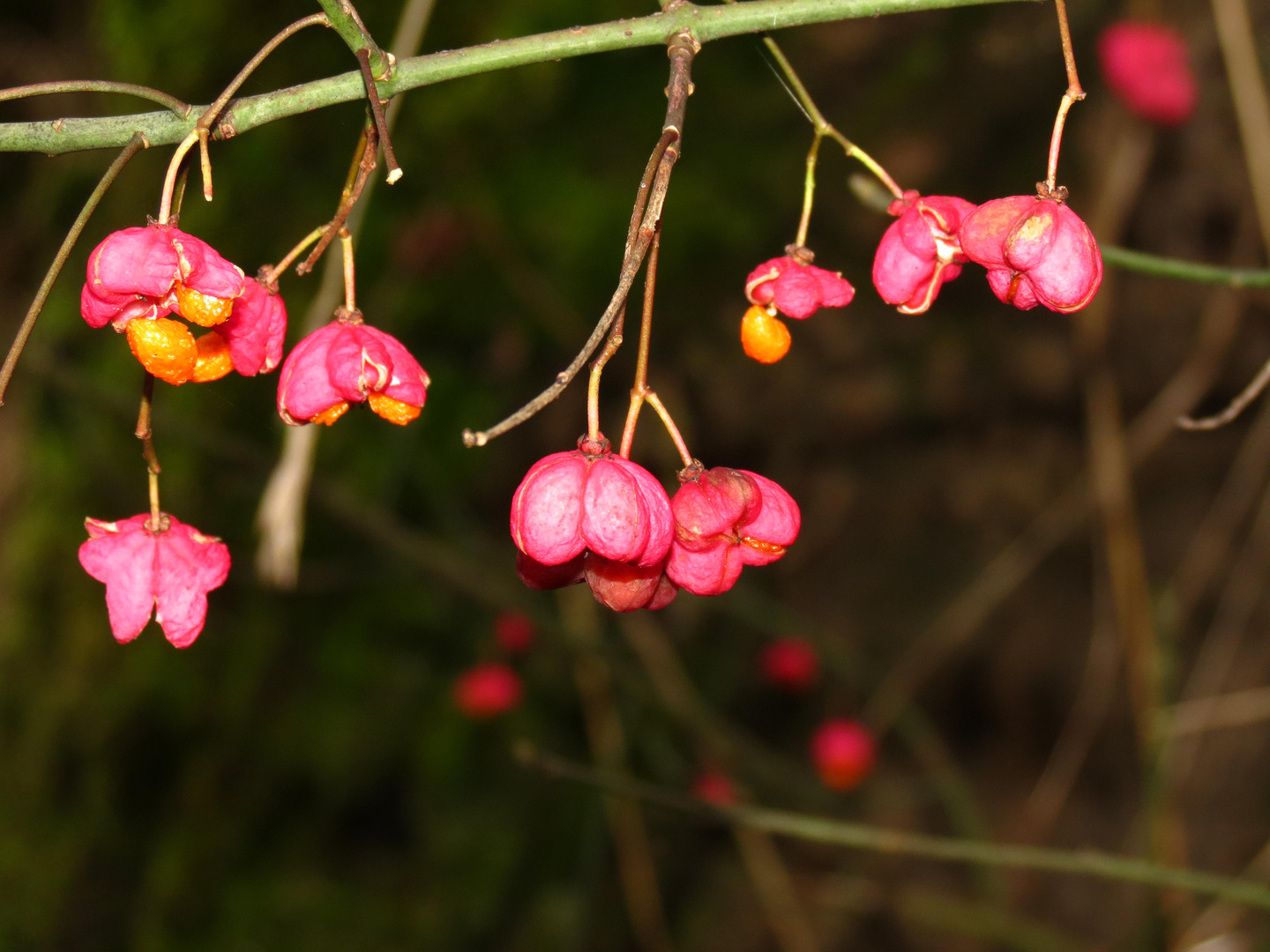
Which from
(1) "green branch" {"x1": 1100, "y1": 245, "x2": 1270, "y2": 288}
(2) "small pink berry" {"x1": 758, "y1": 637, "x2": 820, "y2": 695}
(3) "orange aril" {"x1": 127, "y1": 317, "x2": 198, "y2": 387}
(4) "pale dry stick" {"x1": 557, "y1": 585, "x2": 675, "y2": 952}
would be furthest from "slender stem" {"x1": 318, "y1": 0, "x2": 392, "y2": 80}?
(2) "small pink berry" {"x1": 758, "y1": 637, "x2": 820, "y2": 695}

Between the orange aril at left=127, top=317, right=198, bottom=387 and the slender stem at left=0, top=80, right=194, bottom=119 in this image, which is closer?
the slender stem at left=0, top=80, right=194, bottom=119

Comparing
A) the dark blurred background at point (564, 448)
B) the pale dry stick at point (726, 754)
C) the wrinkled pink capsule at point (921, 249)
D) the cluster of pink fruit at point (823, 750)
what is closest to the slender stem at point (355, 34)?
the wrinkled pink capsule at point (921, 249)

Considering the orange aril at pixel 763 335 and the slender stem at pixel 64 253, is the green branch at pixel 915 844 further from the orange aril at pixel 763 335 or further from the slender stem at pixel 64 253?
the slender stem at pixel 64 253

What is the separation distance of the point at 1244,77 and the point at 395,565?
2.29 metres

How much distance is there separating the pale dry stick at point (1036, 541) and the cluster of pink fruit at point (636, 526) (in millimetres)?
2060

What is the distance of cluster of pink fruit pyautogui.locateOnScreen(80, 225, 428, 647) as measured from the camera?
83 cm

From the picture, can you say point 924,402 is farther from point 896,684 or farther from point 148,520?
point 148,520

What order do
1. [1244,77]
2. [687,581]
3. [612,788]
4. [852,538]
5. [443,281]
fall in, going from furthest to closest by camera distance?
1. [852,538]
2. [443,281]
3. [1244,77]
4. [612,788]
5. [687,581]

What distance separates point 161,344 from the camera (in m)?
0.85

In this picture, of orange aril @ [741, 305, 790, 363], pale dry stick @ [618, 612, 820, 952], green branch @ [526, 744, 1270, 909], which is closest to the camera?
orange aril @ [741, 305, 790, 363]

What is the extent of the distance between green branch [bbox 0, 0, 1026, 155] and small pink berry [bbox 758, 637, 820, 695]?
94.2 inches

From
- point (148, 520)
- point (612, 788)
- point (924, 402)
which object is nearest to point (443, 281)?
point (924, 402)

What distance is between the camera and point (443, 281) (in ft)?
10.5

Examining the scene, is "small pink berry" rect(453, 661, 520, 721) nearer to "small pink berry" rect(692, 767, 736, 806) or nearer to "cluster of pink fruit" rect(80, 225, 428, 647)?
"small pink berry" rect(692, 767, 736, 806)
